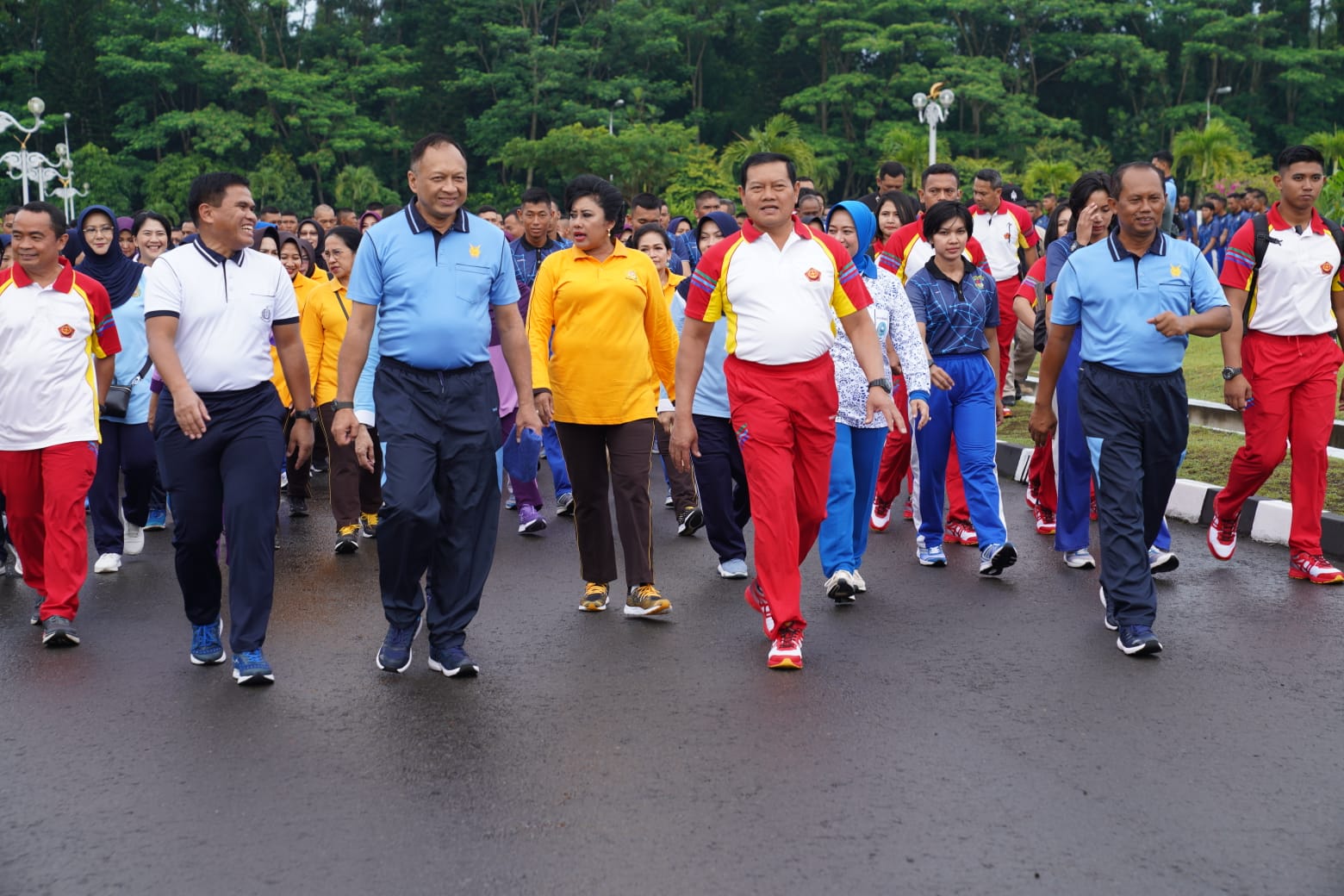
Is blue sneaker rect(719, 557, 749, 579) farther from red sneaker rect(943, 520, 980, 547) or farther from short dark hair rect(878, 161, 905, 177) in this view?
short dark hair rect(878, 161, 905, 177)

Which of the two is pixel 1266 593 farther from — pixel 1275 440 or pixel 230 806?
pixel 230 806

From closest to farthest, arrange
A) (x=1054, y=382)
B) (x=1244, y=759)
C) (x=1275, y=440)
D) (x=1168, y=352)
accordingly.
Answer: (x=1244, y=759) → (x=1168, y=352) → (x=1054, y=382) → (x=1275, y=440)

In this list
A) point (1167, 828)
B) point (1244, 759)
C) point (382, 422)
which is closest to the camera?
point (1167, 828)

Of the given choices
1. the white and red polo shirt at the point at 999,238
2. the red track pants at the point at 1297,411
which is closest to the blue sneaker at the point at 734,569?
the red track pants at the point at 1297,411

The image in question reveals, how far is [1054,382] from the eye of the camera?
6.88 meters

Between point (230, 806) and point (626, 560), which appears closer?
point (230, 806)

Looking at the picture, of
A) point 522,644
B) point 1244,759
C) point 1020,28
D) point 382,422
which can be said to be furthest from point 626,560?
point 1020,28

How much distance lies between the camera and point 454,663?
597 centimetres

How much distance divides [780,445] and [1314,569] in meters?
3.09

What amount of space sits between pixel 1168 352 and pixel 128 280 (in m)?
6.15

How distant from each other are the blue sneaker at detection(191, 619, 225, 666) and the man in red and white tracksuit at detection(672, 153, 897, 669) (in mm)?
2095

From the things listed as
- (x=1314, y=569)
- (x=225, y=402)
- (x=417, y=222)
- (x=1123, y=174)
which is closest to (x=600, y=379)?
(x=417, y=222)

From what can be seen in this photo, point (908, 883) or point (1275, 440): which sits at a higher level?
point (1275, 440)

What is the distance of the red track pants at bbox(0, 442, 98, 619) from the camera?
6.73 m
